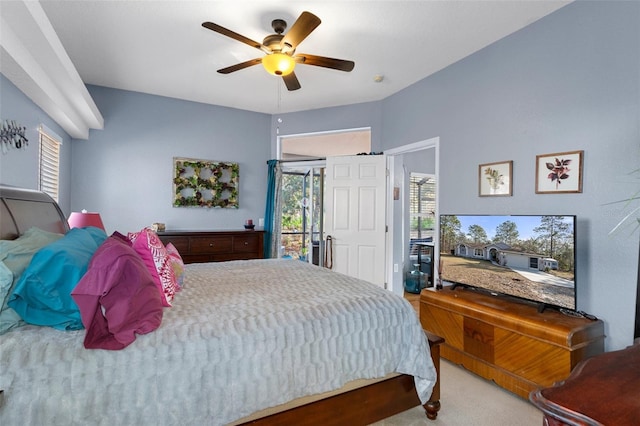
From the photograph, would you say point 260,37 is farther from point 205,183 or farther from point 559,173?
point 559,173

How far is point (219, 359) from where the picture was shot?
130cm

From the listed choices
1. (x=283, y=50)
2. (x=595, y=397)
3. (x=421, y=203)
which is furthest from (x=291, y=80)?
→ (x=421, y=203)

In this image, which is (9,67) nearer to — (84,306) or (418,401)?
(84,306)

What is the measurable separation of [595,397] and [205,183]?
14.6ft

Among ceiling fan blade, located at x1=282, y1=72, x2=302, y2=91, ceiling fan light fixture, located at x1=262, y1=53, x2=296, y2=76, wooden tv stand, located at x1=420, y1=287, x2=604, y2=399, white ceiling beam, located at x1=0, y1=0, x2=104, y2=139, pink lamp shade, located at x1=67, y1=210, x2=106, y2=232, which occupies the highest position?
ceiling fan blade, located at x1=282, y1=72, x2=302, y2=91

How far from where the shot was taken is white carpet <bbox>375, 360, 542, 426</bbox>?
1920mm

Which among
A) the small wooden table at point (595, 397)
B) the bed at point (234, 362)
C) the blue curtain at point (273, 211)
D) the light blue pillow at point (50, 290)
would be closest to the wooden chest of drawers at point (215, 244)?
Result: the blue curtain at point (273, 211)

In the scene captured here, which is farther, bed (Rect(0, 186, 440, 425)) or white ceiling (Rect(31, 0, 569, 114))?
white ceiling (Rect(31, 0, 569, 114))

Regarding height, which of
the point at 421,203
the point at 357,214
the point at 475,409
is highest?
the point at 421,203

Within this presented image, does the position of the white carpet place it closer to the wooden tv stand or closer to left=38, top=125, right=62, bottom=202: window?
the wooden tv stand

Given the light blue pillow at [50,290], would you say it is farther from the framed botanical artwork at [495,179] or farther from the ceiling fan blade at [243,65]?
the framed botanical artwork at [495,179]

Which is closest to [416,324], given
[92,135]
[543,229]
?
[543,229]

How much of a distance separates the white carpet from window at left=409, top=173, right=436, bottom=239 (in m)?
3.44

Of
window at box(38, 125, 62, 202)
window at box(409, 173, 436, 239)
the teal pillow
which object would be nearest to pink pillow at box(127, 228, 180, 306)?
the teal pillow
